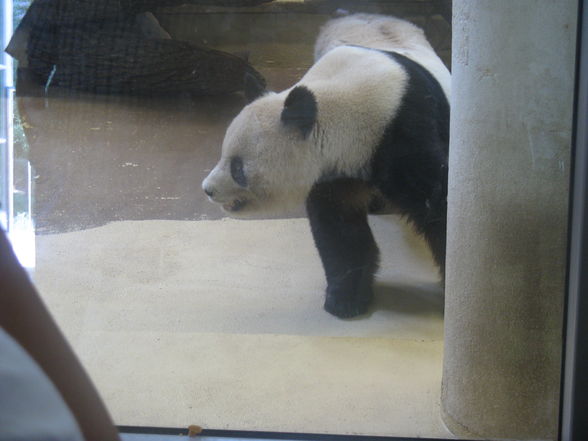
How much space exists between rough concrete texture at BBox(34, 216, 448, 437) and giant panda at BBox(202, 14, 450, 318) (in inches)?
3.2

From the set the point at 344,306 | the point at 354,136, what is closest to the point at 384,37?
the point at 354,136

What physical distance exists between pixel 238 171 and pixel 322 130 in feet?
0.83

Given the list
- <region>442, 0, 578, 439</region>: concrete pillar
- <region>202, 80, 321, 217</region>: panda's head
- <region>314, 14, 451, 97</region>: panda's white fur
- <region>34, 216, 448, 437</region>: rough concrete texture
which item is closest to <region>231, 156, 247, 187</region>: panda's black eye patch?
<region>202, 80, 321, 217</region>: panda's head

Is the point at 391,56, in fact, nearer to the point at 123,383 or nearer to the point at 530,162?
the point at 530,162

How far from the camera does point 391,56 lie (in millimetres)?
1757

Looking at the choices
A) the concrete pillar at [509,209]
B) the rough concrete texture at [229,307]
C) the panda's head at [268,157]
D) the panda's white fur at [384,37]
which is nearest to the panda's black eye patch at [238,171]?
the panda's head at [268,157]

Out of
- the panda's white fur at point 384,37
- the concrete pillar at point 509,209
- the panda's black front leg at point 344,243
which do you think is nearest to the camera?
the concrete pillar at point 509,209

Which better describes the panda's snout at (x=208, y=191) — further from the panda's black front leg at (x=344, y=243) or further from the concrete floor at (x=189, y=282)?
the panda's black front leg at (x=344, y=243)

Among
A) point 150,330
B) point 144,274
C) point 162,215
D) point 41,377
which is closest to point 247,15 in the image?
point 162,215

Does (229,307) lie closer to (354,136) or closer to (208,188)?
(208,188)

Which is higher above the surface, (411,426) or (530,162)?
(530,162)

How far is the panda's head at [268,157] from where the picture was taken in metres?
1.71

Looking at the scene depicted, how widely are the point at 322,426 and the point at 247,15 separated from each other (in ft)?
3.41

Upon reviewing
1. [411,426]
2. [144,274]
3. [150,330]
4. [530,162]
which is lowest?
[411,426]
